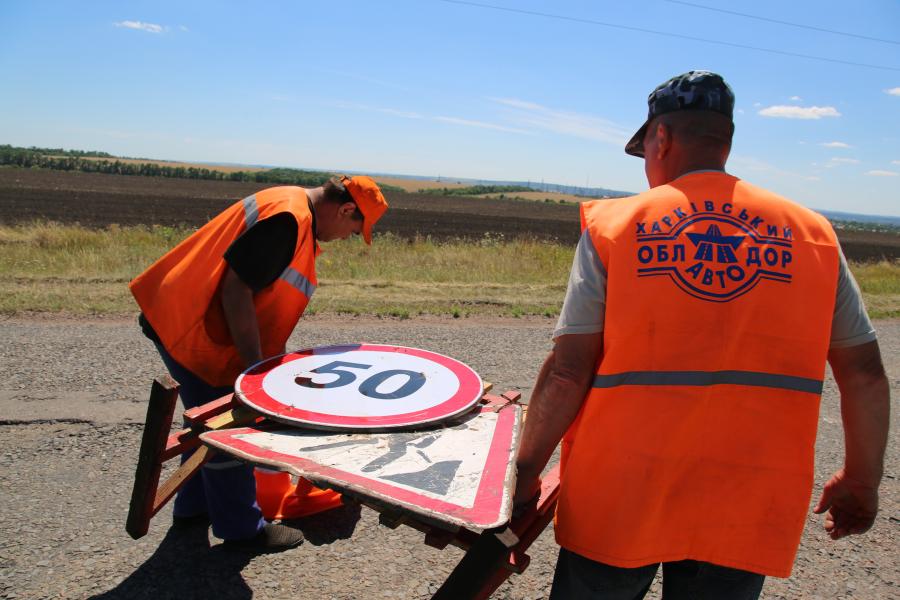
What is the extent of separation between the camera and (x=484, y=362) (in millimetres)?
6352

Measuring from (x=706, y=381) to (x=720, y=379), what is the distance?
4cm

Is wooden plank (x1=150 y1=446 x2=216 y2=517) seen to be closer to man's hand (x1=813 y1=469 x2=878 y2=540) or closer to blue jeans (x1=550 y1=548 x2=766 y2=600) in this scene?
blue jeans (x1=550 y1=548 x2=766 y2=600)

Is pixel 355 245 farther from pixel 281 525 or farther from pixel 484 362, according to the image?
pixel 281 525

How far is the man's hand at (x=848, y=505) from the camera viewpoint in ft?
5.92

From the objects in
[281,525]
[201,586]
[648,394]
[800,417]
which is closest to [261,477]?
[281,525]

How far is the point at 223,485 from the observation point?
2.95 m

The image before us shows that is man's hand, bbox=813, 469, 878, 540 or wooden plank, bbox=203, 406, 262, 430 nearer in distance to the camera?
man's hand, bbox=813, 469, 878, 540

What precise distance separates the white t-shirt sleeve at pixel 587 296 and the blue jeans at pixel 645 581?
0.62m

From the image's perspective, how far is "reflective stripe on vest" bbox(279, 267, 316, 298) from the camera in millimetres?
2768

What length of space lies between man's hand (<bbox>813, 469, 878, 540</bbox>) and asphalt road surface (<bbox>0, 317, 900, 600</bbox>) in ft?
4.11

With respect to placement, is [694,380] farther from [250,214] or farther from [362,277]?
[362,277]

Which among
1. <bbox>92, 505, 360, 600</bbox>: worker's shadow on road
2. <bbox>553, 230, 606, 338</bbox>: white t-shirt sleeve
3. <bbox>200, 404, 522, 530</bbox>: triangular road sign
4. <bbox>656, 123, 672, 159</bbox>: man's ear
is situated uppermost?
<bbox>656, 123, 672, 159</bbox>: man's ear

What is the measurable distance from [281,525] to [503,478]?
1.99 metres

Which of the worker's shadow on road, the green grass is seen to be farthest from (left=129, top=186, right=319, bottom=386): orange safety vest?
the green grass
